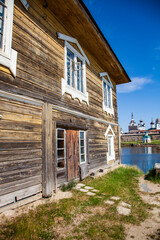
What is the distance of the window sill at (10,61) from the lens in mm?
3556

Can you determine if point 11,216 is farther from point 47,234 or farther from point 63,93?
point 63,93

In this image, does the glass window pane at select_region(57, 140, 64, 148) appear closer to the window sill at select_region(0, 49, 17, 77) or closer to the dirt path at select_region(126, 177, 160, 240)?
the window sill at select_region(0, 49, 17, 77)

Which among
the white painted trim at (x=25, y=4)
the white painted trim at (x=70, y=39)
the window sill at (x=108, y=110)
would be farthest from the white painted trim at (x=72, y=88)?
the window sill at (x=108, y=110)

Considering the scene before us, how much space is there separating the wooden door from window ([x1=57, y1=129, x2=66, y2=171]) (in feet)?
0.53

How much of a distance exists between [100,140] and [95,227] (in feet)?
18.1

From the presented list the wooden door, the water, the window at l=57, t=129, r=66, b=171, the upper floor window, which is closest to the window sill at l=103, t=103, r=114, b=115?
the upper floor window

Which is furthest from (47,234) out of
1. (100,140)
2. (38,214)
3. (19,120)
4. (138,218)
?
(100,140)

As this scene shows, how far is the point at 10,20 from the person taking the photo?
12.6 ft

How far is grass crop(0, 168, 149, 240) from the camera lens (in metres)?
2.59

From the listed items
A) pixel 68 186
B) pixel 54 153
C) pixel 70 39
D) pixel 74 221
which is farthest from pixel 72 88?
pixel 74 221

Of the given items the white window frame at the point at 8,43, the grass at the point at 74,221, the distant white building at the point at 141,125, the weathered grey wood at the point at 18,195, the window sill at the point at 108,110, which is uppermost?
the distant white building at the point at 141,125

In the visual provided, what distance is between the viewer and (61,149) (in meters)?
5.32

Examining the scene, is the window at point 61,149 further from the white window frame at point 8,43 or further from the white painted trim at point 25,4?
the white painted trim at point 25,4

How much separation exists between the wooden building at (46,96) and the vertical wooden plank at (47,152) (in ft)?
0.09
